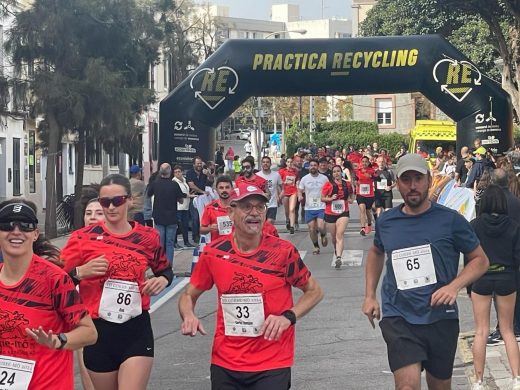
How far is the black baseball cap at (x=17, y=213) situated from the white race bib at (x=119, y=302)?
1610 mm

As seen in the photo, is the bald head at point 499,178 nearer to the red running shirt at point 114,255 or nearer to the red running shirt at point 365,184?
the red running shirt at point 114,255

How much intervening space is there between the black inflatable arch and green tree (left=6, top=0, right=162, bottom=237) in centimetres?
245

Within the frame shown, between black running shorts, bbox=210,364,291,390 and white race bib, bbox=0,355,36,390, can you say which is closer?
white race bib, bbox=0,355,36,390

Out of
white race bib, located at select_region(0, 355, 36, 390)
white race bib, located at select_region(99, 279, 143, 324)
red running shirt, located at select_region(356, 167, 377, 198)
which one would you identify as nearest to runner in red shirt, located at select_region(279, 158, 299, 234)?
red running shirt, located at select_region(356, 167, 377, 198)

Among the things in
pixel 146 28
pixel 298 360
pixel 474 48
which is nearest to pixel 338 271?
pixel 298 360

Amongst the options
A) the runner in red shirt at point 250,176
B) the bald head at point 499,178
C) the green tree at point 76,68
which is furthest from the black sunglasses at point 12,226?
the green tree at point 76,68

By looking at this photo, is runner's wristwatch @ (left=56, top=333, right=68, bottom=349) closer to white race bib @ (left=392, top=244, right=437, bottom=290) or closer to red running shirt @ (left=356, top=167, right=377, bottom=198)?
white race bib @ (left=392, top=244, right=437, bottom=290)

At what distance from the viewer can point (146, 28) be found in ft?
101

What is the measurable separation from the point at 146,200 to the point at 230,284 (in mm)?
14874

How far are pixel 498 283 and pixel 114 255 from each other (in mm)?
3402

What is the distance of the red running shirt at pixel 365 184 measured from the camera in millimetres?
25031

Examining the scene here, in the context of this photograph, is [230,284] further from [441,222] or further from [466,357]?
[466,357]

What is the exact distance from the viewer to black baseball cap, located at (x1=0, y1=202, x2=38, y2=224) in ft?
17.0

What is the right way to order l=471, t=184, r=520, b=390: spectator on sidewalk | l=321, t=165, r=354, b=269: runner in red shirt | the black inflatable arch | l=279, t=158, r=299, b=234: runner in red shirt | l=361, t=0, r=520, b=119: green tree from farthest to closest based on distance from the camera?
l=361, t=0, r=520, b=119: green tree
l=279, t=158, r=299, b=234: runner in red shirt
the black inflatable arch
l=321, t=165, r=354, b=269: runner in red shirt
l=471, t=184, r=520, b=390: spectator on sidewalk
